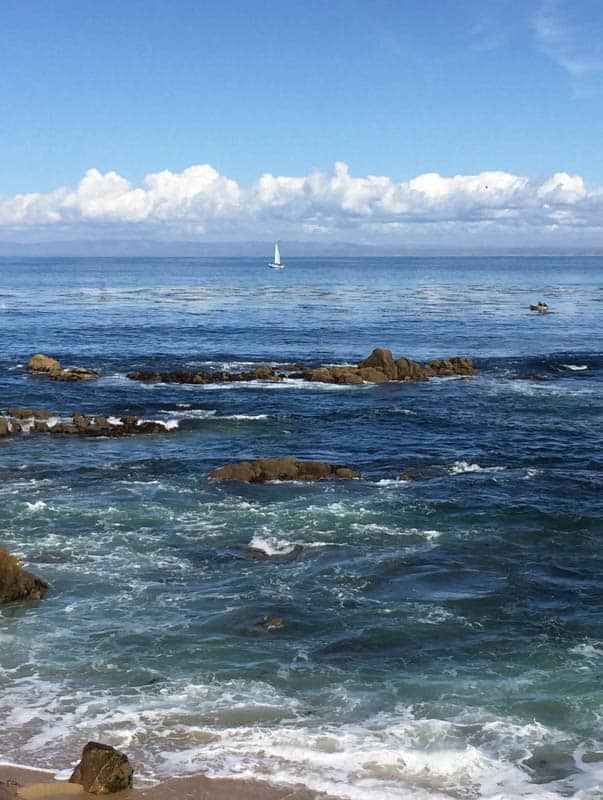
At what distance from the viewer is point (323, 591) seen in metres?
29.4

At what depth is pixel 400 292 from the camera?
17550 cm

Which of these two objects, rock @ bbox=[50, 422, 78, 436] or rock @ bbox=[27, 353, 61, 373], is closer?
rock @ bbox=[50, 422, 78, 436]

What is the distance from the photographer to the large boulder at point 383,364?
68312mm

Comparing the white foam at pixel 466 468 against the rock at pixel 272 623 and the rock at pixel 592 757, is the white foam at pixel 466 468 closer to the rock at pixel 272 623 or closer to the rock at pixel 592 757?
the rock at pixel 272 623

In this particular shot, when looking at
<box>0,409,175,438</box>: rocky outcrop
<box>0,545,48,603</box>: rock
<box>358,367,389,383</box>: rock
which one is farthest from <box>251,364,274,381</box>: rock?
<box>0,545,48,603</box>: rock

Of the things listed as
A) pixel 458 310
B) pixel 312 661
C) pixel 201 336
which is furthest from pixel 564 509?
pixel 458 310

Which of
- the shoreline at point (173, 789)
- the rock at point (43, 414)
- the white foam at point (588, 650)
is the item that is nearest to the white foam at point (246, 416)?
the rock at point (43, 414)

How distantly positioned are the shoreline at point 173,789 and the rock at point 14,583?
9.89 meters

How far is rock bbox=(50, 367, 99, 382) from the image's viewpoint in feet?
221

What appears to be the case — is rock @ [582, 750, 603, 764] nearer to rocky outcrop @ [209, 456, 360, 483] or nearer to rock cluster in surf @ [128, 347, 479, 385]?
rocky outcrop @ [209, 456, 360, 483]

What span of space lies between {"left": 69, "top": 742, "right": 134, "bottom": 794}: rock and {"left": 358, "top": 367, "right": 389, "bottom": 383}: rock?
50.6m

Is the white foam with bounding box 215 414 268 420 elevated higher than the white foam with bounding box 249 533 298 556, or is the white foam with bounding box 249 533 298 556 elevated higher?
the white foam with bounding box 215 414 268 420

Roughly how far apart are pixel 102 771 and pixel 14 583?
11723 millimetres

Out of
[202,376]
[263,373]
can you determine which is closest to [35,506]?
[202,376]
